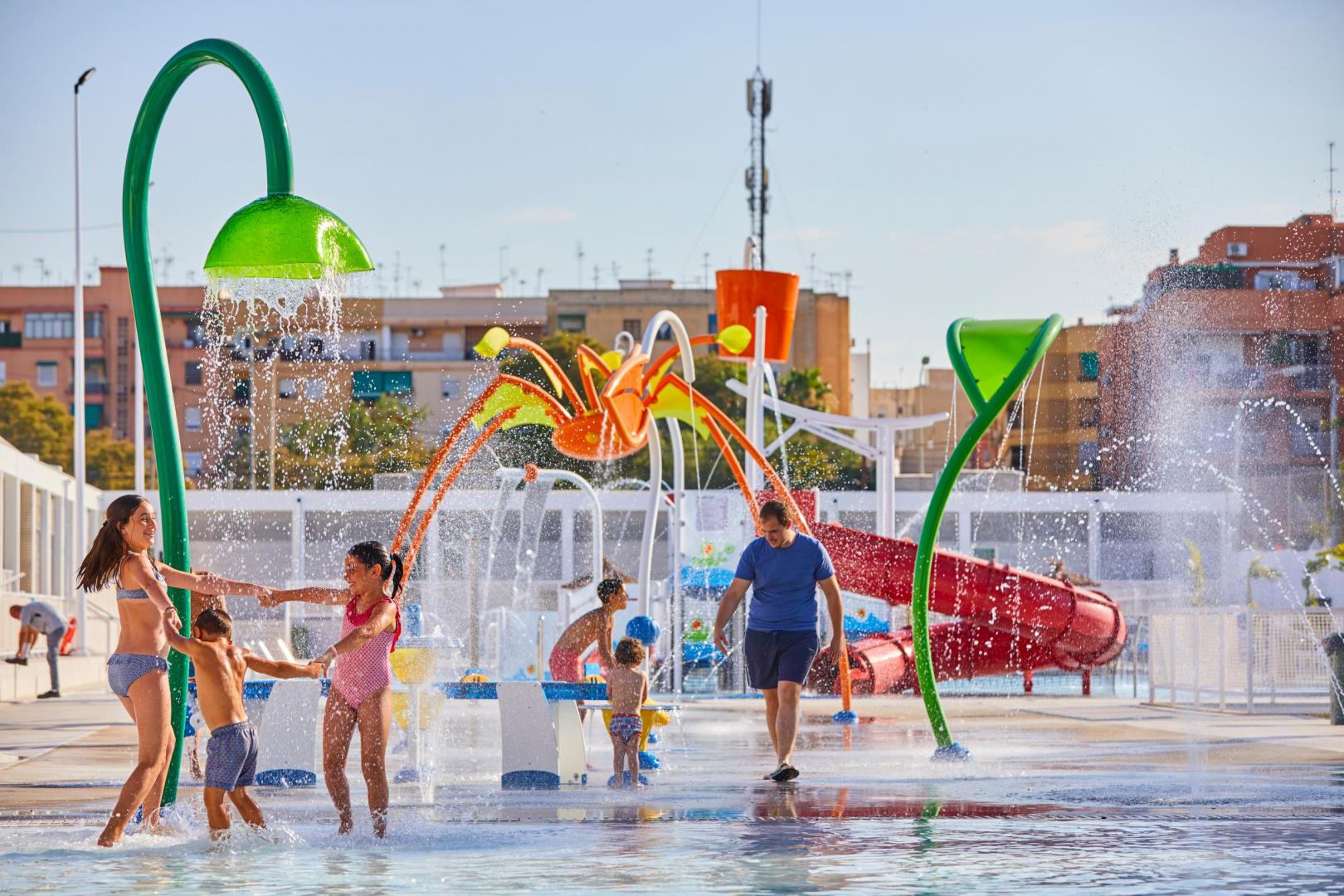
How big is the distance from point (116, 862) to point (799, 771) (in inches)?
199

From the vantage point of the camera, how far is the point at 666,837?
7.81 m

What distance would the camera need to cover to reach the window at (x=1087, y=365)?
248ft

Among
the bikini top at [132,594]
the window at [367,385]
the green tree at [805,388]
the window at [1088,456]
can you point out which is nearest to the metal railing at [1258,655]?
the bikini top at [132,594]

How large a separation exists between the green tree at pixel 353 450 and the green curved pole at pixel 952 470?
55.6 m

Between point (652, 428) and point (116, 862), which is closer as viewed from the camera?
point (116, 862)

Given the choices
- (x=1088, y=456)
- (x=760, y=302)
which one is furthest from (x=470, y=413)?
(x=1088, y=456)

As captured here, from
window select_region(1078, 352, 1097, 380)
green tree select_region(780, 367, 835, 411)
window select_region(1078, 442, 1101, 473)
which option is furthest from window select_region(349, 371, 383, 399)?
window select_region(1078, 442, 1101, 473)

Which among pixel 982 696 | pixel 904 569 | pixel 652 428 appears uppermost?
pixel 652 428

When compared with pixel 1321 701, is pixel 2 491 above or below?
above

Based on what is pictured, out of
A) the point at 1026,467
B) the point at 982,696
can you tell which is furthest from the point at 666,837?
the point at 1026,467

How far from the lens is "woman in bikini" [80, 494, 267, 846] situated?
Answer: 7438 mm

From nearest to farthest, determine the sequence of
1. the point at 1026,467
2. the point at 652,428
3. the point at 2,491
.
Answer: the point at 652,428
the point at 2,491
the point at 1026,467

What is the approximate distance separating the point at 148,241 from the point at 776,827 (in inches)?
151

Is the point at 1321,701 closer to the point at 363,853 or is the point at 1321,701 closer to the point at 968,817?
the point at 968,817
